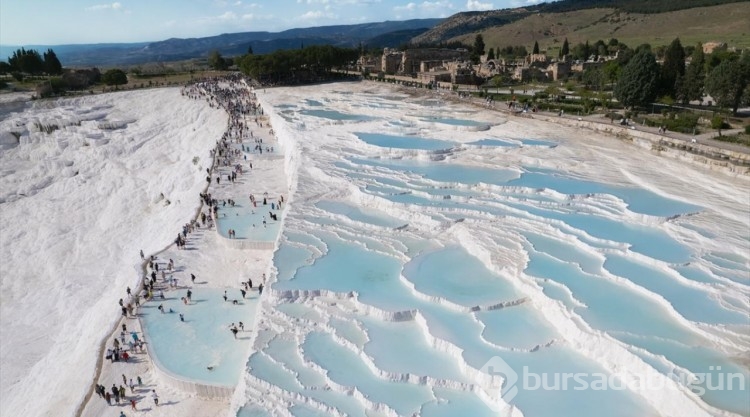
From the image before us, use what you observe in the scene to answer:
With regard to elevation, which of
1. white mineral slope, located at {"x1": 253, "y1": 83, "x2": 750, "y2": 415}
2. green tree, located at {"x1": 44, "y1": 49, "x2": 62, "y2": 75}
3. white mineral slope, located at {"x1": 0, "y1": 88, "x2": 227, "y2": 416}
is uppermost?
green tree, located at {"x1": 44, "y1": 49, "x2": 62, "y2": 75}

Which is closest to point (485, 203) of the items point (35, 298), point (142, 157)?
point (35, 298)

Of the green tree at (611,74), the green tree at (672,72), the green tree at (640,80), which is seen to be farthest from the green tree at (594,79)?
the green tree at (640,80)

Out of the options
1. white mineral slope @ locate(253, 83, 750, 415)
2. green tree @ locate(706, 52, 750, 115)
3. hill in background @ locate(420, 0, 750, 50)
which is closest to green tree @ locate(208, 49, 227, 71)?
white mineral slope @ locate(253, 83, 750, 415)

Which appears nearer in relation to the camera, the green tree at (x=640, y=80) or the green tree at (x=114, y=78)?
the green tree at (x=640, y=80)

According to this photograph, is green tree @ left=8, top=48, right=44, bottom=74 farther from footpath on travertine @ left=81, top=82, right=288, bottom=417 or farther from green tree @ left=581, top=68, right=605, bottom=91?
green tree @ left=581, top=68, right=605, bottom=91

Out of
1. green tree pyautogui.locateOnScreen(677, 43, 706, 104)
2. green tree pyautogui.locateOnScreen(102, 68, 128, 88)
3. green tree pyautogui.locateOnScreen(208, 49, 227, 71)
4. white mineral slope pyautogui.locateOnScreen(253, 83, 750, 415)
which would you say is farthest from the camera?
green tree pyautogui.locateOnScreen(208, 49, 227, 71)

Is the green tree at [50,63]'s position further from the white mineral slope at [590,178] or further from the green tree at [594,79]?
the green tree at [594,79]
